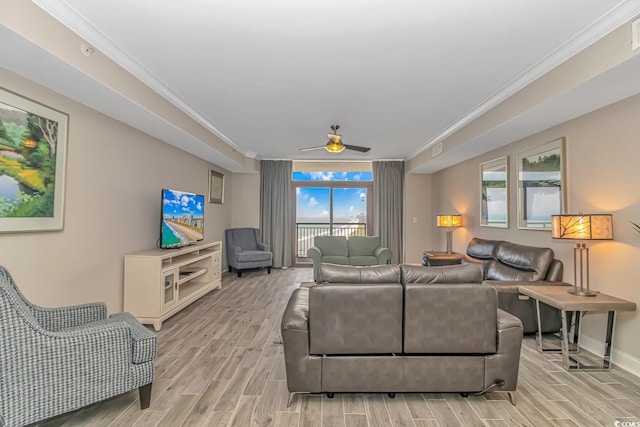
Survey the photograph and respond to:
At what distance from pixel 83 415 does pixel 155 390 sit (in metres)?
0.42

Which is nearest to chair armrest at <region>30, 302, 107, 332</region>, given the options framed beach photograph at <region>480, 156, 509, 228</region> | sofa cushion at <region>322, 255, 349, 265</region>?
sofa cushion at <region>322, 255, 349, 265</region>

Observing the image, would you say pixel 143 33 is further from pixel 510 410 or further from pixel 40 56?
pixel 510 410

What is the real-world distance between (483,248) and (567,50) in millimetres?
2768

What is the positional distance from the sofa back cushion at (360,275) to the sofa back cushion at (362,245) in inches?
156

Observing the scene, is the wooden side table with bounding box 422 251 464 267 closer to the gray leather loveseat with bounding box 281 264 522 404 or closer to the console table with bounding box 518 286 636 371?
the console table with bounding box 518 286 636 371

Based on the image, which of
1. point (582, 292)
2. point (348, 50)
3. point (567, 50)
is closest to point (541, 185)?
point (582, 292)

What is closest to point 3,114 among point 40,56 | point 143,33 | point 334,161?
point 40,56

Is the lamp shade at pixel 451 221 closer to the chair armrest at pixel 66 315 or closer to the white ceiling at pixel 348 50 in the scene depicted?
the white ceiling at pixel 348 50

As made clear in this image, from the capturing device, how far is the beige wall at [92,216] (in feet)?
7.98

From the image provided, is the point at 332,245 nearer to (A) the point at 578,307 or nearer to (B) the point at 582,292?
(B) the point at 582,292

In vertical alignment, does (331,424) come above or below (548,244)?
below

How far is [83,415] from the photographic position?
1.98 m

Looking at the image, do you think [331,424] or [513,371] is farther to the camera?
[513,371]

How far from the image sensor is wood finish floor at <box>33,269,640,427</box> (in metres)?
1.93
